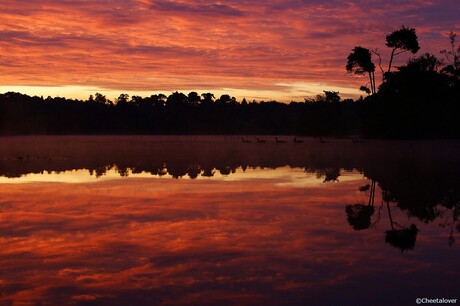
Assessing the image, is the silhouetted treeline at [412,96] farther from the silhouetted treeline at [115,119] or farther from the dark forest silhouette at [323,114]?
the silhouetted treeline at [115,119]

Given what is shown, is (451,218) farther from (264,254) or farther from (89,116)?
(89,116)

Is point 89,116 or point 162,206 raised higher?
point 89,116

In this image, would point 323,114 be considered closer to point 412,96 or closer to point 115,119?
point 412,96

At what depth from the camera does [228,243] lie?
12.2 meters

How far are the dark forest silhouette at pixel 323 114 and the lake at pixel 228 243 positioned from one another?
5100 cm

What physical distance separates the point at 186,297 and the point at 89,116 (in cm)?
17868

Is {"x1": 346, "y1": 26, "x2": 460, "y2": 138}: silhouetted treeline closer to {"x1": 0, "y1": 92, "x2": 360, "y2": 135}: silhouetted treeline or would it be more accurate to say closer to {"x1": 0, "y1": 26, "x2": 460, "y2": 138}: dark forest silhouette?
{"x1": 0, "y1": 26, "x2": 460, "y2": 138}: dark forest silhouette

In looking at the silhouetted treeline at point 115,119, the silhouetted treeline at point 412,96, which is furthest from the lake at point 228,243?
the silhouetted treeline at point 115,119

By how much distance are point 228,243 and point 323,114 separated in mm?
102702

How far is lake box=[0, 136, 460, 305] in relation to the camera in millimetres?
8742

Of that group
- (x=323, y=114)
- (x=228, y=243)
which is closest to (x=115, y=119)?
(x=323, y=114)

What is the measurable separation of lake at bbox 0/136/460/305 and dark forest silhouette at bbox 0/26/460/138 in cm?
5100

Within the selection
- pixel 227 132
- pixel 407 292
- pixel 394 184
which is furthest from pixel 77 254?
pixel 227 132

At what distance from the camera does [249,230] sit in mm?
13695
